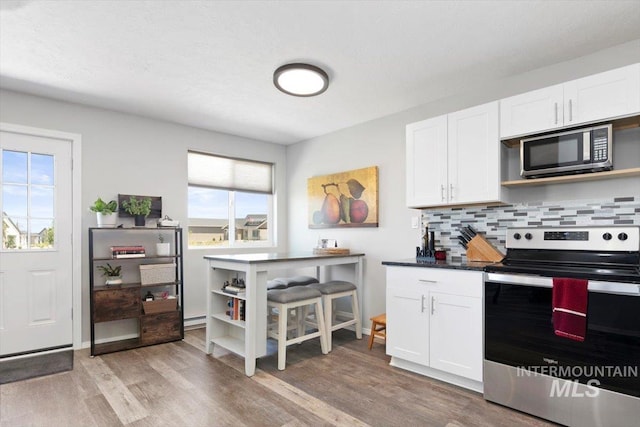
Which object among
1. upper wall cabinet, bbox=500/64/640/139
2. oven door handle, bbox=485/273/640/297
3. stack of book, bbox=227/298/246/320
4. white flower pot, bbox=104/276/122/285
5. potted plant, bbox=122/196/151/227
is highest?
upper wall cabinet, bbox=500/64/640/139

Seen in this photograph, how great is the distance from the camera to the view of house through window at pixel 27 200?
3.18m

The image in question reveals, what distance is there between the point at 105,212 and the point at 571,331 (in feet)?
12.6

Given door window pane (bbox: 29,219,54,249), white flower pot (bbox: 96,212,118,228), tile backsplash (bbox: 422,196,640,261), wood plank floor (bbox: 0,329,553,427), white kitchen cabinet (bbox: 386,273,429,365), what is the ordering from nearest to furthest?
wood plank floor (bbox: 0,329,553,427), tile backsplash (bbox: 422,196,640,261), white kitchen cabinet (bbox: 386,273,429,365), door window pane (bbox: 29,219,54,249), white flower pot (bbox: 96,212,118,228)

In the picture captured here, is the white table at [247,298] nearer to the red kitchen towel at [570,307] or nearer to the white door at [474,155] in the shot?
the white door at [474,155]

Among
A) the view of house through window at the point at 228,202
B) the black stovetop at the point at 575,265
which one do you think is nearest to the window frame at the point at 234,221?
the view of house through window at the point at 228,202

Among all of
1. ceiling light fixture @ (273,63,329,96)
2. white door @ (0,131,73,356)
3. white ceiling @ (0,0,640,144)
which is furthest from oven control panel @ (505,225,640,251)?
white door @ (0,131,73,356)

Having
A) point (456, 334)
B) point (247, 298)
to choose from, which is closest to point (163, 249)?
point (247, 298)

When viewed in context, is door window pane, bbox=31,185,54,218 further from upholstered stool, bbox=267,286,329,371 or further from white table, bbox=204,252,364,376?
upholstered stool, bbox=267,286,329,371

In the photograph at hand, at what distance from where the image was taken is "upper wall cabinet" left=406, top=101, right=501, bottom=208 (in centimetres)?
270

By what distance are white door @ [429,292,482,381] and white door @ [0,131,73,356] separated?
3409 millimetres

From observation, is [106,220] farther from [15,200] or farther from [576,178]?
[576,178]

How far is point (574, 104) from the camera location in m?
2.32

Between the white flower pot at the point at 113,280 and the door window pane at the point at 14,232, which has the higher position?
the door window pane at the point at 14,232

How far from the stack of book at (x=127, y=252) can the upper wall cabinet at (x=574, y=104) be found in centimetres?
349
